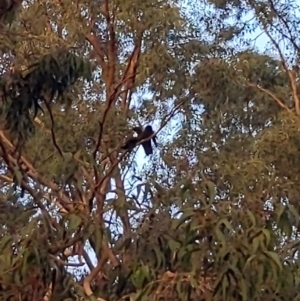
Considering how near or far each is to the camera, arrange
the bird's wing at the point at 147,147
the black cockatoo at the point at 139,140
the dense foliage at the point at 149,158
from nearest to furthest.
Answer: the dense foliage at the point at 149,158, the black cockatoo at the point at 139,140, the bird's wing at the point at 147,147

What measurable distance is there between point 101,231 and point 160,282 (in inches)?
16.3

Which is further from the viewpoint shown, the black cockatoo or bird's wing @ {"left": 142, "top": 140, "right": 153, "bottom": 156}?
bird's wing @ {"left": 142, "top": 140, "right": 153, "bottom": 156}

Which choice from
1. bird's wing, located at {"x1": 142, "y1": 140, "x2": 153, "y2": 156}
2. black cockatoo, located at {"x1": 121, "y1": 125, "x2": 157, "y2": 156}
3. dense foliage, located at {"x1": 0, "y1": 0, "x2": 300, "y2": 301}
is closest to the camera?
dense foliage, located at {"x1": 0, "y1": 0, "x2": 300, "y2": 301}

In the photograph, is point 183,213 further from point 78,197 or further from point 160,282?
point 78,197

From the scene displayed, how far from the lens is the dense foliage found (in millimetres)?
3070

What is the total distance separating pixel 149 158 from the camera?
22.0 ft

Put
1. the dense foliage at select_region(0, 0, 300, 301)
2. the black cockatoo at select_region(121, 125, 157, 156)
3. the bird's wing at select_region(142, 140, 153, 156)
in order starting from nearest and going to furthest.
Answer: the dense foliage at select_region(0, 0, 300, 301) < the black cockatoo at select_region(121, 125, 157, 156) < the bird's wing at select_region(142, 140, 153, 156)

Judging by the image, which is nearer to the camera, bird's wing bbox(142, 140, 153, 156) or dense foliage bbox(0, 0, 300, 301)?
dense foliage bbox(0, 0, 300, 301)

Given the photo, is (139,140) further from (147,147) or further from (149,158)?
(149,158)

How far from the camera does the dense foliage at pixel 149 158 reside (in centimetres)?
307

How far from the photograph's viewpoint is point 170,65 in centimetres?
628

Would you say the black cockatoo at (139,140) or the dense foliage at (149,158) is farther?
the black cockatoo at (139,140)

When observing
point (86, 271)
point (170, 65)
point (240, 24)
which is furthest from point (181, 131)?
point (86, 271)

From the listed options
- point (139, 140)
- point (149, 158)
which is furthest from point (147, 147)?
point (149, 158)
